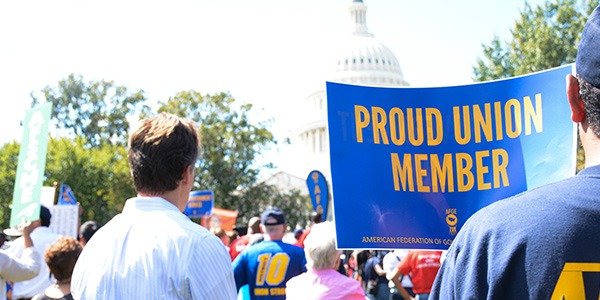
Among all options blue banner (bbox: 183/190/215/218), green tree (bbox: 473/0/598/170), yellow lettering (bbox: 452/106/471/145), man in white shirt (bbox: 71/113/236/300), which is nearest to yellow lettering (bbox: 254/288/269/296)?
yellow lettering (bbox: 452/106/471/145)

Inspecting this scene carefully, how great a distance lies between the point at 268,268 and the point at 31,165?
239 centimetres

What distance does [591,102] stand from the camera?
1814mm

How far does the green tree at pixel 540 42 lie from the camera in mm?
33500

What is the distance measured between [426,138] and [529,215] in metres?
2.50

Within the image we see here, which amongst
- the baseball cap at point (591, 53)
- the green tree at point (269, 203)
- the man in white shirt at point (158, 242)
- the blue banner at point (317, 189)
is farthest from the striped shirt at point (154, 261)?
the green tree at point (269, 203)

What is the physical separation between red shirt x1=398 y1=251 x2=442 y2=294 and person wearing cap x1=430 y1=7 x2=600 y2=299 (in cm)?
706

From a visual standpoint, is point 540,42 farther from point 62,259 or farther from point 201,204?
point 62,259

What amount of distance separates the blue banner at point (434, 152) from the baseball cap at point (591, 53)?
2092 mm

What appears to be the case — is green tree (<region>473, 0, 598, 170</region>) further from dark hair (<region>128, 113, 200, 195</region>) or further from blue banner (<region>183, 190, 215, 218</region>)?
dark hair (<region>128, 113, 200, 195</region>)

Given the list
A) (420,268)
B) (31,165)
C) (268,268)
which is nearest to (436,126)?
(268,268)

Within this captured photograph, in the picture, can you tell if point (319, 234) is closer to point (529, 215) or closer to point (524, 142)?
point (524, 142)

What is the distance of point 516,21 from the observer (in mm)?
35156

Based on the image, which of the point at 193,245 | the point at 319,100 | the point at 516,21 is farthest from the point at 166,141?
the point at 319,100

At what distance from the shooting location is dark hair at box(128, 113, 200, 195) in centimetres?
291
